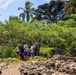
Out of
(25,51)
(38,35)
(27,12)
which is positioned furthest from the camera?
(27,12)

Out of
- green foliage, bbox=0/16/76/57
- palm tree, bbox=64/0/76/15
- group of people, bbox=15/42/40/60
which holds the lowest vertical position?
group of people, bbox=15/42/40/60

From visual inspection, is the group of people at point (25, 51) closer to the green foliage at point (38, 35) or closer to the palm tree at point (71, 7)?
the green foliage at point (38, 35)

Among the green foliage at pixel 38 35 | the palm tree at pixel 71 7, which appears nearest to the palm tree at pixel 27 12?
the palm tree at pixel 71 7

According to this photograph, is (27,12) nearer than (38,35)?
No

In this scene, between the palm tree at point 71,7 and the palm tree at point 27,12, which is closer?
the palm tree at point 71,7

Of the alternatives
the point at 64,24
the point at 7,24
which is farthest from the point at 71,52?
the point at 7,24

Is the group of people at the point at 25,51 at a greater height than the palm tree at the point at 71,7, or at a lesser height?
lesser

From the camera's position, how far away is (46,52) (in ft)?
87.9

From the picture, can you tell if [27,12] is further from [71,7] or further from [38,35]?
[38,35]

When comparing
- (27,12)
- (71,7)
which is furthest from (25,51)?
(27,12)

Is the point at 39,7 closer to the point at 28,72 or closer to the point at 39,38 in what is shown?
the point at 39,38

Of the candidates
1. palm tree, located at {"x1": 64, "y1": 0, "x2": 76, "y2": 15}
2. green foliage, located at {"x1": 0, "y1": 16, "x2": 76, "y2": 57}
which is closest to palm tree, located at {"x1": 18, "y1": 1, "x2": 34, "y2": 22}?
palm tree, located at {"x1": 64, "y1": 0, "x2": 76, "y2": 15}

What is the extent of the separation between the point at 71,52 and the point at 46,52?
549 centimetres

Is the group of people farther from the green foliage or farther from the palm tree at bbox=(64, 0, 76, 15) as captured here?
the palm tree at bbox=(64, 0, 76, 15)
